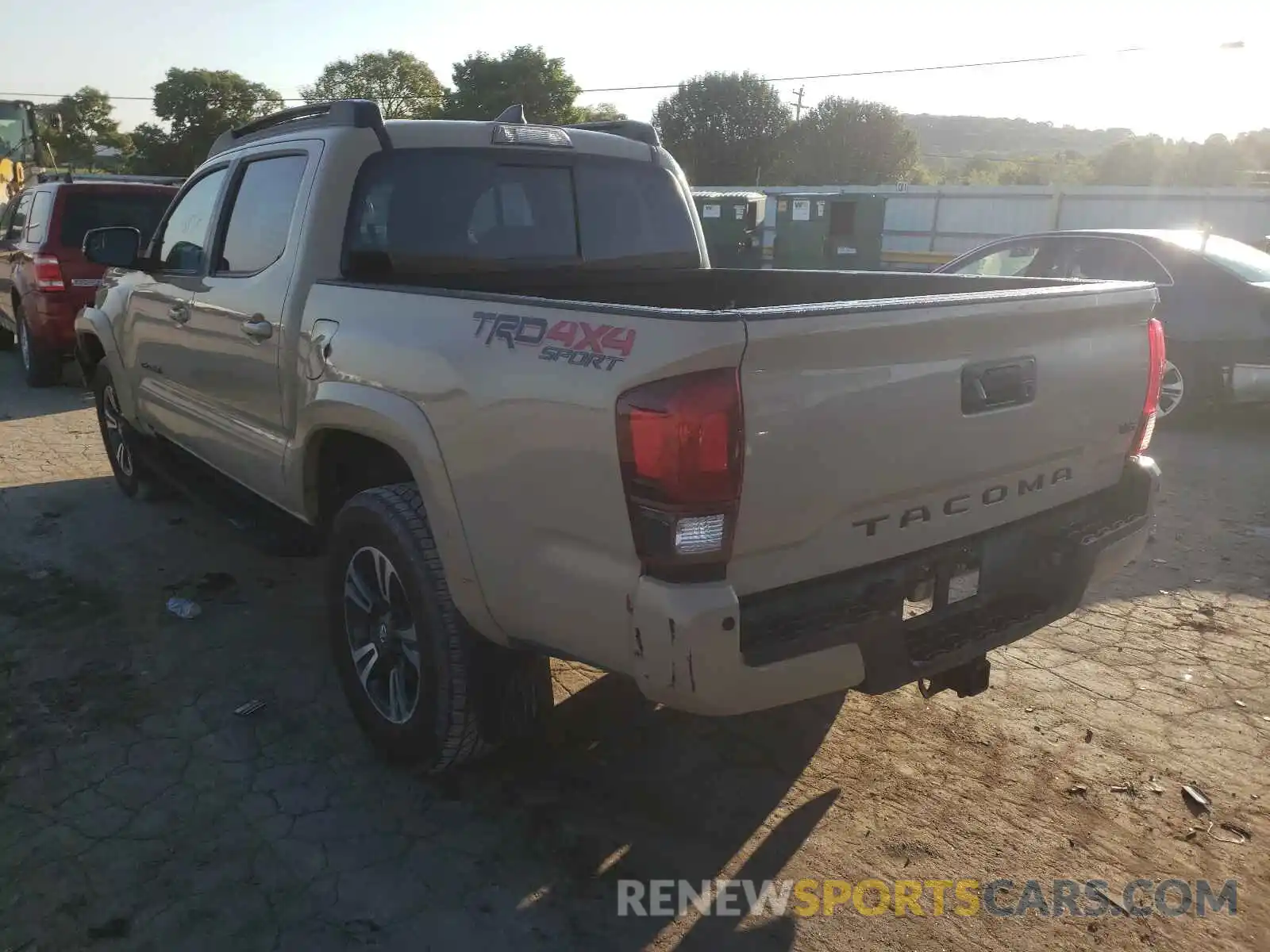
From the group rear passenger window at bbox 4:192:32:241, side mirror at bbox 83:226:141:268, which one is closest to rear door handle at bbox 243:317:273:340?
side mirror at bbox 83:226:141:268

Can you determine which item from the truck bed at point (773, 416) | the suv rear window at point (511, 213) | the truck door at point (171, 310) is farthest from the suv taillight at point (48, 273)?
the truck bed at point (773, 416)

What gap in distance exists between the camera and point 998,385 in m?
2.54

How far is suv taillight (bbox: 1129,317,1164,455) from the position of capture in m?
3.04

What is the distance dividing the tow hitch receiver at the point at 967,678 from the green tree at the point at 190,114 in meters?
63.7

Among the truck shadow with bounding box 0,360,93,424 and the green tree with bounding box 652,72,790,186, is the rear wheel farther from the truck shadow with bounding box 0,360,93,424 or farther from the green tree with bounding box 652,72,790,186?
the green tree with bounding box 652,72,790,186

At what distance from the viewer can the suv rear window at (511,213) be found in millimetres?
3473

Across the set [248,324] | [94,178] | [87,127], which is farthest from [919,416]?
[87,127]

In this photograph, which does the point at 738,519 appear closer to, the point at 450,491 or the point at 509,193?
the point at 450,491

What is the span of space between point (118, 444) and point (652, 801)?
4.62 metres

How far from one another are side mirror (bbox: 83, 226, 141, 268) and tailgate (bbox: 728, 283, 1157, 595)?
152 inches

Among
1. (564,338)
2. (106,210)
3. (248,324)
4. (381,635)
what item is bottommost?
(381,635)

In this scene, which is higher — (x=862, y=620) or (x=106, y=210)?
(x=106, y=210)

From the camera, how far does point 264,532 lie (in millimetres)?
3756

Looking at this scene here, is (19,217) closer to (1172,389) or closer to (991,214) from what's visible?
(1172,389)
